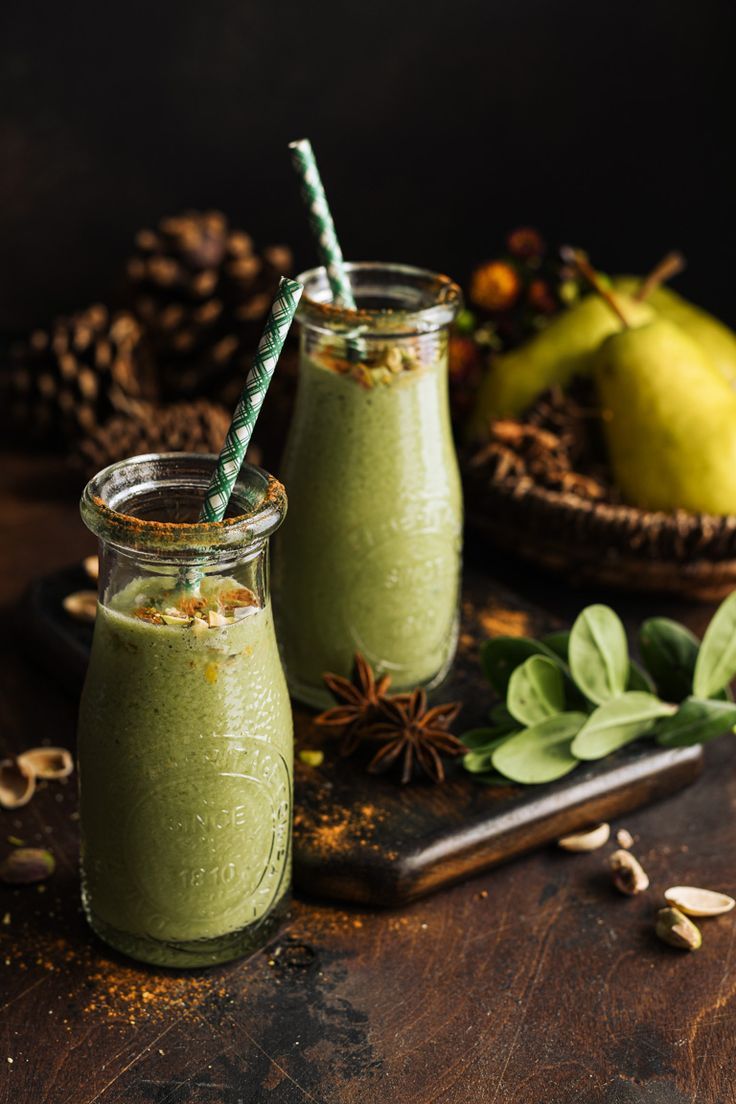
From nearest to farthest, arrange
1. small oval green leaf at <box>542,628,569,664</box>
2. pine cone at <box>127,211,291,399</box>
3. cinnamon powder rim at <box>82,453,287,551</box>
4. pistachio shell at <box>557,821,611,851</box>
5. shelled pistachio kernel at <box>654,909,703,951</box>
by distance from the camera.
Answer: cinnamon powder rim at <box>82,453,287,551</box>, shelled pistachio kernel at <box>654,909,703,951</box>, pistachio shell at <box>557,821,611,851</box>, small oval green leaf at <box>542,628,569,664</box>, pine cone at <box>127,211,291,399</box>

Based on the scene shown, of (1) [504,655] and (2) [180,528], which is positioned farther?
(1) [504,655]

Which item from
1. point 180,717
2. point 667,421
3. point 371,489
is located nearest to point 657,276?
point 667,421

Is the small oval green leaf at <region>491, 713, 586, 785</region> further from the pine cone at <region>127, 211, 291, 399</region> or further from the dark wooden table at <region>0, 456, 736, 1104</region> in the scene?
the pine cone at <region>127, 211, 291, 399</region>

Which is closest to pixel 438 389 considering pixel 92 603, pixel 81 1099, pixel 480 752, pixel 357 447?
pixel 357 447

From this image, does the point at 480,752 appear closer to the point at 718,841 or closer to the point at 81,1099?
the point at 718,841

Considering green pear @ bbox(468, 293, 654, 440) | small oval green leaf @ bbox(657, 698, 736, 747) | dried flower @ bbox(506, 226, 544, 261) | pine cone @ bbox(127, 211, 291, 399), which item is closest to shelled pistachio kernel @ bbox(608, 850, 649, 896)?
small oval green leaf @ bbox(657, 698, 736, 747)

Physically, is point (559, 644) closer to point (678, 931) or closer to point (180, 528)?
point (678, 931)
